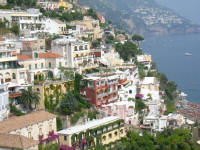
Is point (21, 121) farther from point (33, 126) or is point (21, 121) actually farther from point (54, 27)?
point (54, 27)

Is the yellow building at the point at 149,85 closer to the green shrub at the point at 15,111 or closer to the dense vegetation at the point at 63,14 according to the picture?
the green shrub at the point at 15,111

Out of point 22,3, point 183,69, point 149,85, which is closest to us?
point 149,85

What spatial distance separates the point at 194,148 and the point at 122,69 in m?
18.0

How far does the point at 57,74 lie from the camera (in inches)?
1628

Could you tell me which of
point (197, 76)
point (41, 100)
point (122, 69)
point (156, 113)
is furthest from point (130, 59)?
point (197, 76)

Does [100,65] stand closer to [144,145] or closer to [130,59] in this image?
[130,59]

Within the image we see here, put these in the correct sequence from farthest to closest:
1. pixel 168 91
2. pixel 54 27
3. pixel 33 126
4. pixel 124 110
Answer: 1. pixel 168 91
2. pixel 54 27
3. pixel 124 110
4. pixel 33 126

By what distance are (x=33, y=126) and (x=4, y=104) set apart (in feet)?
12.6

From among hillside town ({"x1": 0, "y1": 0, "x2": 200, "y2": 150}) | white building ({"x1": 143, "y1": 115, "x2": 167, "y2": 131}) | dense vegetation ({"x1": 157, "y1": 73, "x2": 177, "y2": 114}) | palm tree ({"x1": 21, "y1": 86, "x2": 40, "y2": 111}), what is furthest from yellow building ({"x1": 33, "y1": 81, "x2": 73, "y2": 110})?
dense vegetation ({"x1": 157, "y1": 73, "x2": 177, "y2": 114})

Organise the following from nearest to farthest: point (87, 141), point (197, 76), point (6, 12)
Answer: point (87, 141) → point (6, 12) → point (197, 76)

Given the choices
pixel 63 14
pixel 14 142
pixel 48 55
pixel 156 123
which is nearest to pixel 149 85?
pixel 156 123

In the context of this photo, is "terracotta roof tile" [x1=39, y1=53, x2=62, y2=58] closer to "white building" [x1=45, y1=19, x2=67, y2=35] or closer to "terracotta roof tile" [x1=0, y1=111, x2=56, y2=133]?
"terracotta roof tile" [x1=0, y1=111, x2=56, y2=133]

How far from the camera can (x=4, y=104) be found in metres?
33.6

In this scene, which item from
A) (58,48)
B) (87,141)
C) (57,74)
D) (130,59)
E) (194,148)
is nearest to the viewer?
(87,141)
